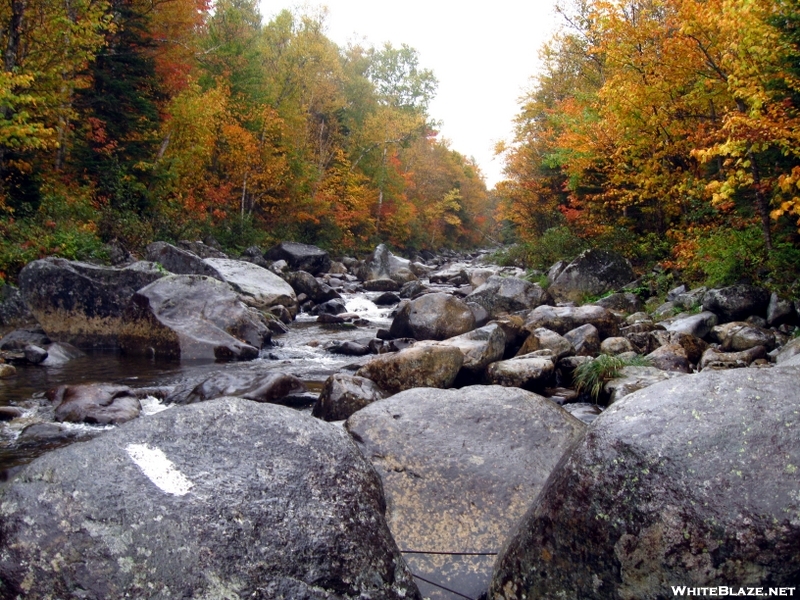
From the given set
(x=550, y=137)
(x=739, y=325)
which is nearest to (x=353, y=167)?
(x=550, y=137)

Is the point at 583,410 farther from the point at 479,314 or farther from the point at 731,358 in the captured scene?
the point at 479,314

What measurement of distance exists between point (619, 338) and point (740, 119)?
12.7ft

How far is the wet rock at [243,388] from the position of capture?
800cm

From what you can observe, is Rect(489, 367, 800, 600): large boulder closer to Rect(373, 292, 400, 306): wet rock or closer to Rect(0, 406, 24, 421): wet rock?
Rect(0, 406, 24, 421): wet rock

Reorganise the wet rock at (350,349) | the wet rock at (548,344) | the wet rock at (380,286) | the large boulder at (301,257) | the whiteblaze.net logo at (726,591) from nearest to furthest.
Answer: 1. the whiteblaze.net logo at (726,591)
2. the wet rock at (548,344)
3. the wet rock at (350,349)
4. the wet rock at (380,286)
5. the large boulder at (301,257)

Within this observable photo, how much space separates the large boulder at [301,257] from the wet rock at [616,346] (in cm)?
1733

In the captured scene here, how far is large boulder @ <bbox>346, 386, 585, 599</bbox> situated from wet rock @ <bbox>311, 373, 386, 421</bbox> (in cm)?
197

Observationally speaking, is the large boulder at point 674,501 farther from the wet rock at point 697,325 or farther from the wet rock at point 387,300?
the wet rock at point 387,300

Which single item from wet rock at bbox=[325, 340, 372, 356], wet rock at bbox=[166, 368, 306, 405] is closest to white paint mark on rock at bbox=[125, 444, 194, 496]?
wet rock at bbox=[166, 368, 306, 405]

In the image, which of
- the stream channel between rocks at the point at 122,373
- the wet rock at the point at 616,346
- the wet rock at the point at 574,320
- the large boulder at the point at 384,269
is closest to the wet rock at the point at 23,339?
the stream channel between rocks at the point at 122,373

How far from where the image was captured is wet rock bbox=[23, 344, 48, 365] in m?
10.1

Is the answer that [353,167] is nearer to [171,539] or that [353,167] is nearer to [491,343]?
[491,343]

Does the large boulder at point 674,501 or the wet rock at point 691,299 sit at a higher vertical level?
the large boulder at point 674,501

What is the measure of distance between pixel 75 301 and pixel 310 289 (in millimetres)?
8369
